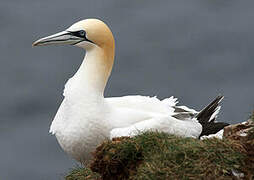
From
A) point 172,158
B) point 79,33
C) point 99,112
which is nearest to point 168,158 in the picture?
point 172,158

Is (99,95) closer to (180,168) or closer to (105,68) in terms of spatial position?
(105,68)

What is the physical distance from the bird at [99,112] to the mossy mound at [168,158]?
2299 millimetres

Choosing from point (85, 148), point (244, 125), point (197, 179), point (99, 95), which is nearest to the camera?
point (197, 179)

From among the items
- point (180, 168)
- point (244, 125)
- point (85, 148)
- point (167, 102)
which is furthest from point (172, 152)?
point (167, 102)

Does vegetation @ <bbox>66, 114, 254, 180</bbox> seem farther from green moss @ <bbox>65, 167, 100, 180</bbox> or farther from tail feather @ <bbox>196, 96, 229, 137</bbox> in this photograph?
tail feather @ <bbox>196, 96, 229, 137</bbox>

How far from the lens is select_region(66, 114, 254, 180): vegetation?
7.55 m

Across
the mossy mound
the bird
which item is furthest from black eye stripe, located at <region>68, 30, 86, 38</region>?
the mossy mound

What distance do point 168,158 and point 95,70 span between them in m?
4.18

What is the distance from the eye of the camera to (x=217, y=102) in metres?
12.6

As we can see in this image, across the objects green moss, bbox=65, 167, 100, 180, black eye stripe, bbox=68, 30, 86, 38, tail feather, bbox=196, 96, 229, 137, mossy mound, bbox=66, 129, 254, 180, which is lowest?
green moss, bbox=65, 167, 100, 180

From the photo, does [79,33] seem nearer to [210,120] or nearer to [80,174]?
[210,120]

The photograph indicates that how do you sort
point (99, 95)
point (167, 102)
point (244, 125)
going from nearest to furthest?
point (244, 125), point (99, 95), point (167, 102)

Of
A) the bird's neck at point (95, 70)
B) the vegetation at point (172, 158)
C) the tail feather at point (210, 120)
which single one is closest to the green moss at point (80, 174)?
the vegetation at point (172, 158)

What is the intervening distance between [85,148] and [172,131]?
4.12ft
